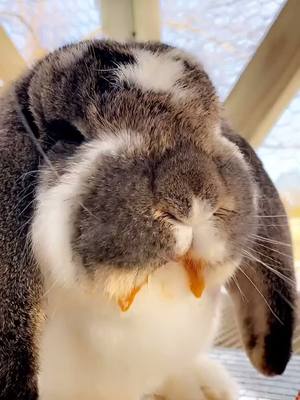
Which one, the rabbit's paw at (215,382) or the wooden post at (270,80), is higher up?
the wooden post at (270,80)

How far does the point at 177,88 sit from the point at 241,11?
1053mm

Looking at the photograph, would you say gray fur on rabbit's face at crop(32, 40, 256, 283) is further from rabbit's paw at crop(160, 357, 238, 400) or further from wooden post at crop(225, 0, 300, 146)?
wooden post at crop(225, 0, 300, 146)

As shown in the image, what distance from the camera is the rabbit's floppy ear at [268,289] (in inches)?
43.3

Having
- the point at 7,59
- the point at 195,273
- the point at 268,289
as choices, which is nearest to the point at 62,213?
the point at 195,273

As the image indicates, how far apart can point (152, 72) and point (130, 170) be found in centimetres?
19

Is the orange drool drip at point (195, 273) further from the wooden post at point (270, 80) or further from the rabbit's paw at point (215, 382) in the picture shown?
the wooden post at point (270, 80)

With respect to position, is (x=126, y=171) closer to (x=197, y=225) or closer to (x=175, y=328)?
(x=197, y=225)

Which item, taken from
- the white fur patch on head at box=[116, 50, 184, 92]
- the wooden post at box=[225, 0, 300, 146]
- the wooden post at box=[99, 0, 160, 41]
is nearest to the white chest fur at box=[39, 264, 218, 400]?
the white fur patch on head at box=[116, 50, 184, 92]

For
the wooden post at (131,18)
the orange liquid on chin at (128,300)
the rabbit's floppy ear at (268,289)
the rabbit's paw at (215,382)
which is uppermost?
the wooden post at (131,18)

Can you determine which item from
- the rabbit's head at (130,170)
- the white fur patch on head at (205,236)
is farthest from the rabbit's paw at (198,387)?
the white fur patch on head at (205,236)

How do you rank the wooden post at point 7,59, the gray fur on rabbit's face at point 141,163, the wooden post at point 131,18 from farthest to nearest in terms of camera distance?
the wooden post at point 131,18 < the wooden post at point 7,59 < the gray fur on rabbit's face at point 141,163

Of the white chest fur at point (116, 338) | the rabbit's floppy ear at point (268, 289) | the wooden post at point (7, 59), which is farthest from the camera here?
the wooden post at point (7, 59)

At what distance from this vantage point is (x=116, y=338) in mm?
925

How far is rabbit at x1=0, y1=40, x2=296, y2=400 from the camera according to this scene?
79 cm
